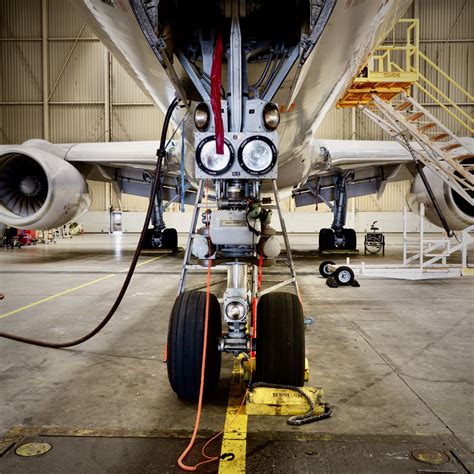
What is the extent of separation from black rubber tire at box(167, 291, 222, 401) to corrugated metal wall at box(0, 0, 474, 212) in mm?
22821

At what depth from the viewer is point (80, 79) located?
2483 centimetres

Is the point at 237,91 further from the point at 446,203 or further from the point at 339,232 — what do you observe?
the point at 339,232

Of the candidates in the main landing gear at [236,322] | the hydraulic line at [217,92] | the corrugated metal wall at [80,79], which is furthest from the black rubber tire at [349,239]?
the corrugated metal wall at [80,79]

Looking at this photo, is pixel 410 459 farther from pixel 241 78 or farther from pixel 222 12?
pixel 222 12

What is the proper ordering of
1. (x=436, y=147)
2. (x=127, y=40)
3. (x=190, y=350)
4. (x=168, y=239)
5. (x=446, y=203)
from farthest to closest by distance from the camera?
(x=168, y=239)
(x=446, y=203)
(x=436, y=147)
(x=190, y=350)
(x=127, y=40)

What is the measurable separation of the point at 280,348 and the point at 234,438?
622 millimetres

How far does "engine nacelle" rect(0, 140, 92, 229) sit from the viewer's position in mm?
8266

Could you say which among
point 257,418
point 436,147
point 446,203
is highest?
point 436,147

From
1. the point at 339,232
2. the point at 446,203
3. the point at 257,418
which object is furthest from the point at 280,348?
the point at 339,232

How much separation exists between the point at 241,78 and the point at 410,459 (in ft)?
6.81

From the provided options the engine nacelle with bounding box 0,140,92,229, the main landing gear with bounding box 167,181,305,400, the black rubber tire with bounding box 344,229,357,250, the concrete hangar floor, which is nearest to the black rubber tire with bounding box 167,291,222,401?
the main landing gear with bounding box 167,181,305,400

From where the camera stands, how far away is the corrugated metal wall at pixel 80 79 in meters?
24.4

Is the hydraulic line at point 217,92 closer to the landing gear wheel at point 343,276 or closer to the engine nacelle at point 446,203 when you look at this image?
→ the landing gear wheel at point 343,276

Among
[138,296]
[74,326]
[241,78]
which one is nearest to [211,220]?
[241,78]
